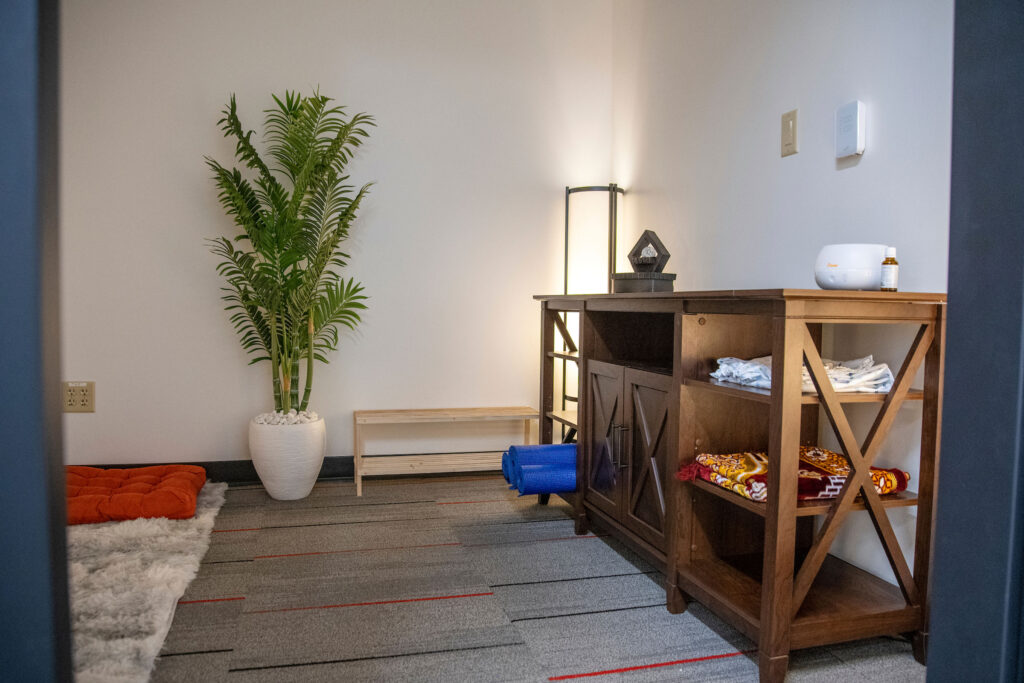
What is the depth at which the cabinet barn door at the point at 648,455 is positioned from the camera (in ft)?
6.46

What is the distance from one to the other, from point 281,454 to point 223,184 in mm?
1152

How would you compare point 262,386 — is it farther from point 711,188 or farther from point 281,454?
point 711,188

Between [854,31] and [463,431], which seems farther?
[463,431]

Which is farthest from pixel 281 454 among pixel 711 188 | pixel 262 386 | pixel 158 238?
pixel 711 188

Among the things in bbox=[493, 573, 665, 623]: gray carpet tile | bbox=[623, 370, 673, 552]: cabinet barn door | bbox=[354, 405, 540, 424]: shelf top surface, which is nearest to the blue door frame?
bbox=[493, 573, 665, 623]: gray carpet tile

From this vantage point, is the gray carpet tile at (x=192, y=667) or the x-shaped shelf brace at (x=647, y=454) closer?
the gray carpet tile at (x=192, y=667)

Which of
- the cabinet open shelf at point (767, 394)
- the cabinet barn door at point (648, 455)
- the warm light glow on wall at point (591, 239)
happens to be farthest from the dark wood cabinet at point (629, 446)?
the warm light glow on wall at point (591, 239)

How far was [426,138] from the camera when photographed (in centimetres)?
339

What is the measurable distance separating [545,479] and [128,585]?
1383 mm

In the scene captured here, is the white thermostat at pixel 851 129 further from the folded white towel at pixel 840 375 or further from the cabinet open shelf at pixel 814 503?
the cabinet open shelf at pixel 814 503

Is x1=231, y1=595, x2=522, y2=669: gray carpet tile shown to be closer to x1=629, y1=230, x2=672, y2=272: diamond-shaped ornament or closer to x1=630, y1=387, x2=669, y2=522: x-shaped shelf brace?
x1=630, y1=387, x2=669, y2=522: x-shaped shelf brace

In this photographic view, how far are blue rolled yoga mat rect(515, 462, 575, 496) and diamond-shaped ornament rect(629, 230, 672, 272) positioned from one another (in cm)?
80

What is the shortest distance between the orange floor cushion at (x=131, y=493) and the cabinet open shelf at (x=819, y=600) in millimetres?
1925

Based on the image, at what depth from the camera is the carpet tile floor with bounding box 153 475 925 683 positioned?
5.20ft
